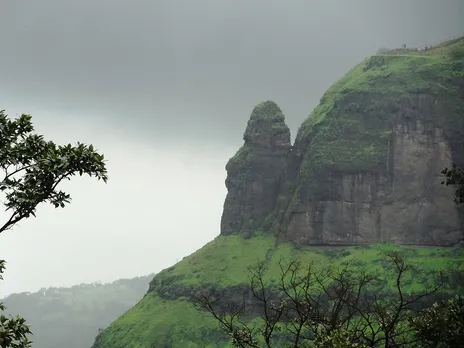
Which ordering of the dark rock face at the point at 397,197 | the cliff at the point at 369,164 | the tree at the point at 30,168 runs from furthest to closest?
the cliff at the point at 369,164 → the dark rock face at the point at 397,197 → the tree at the point at 30,168

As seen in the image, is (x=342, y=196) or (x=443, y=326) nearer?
(x=443, y=326)

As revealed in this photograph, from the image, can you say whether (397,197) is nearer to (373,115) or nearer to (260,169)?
(373,115)

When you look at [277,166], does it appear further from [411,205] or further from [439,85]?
[439,85]

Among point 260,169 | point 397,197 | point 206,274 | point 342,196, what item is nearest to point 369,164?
point 342,196

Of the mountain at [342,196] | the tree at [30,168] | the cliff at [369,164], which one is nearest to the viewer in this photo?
the tree at [30,168]

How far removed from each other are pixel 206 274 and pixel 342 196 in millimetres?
50886

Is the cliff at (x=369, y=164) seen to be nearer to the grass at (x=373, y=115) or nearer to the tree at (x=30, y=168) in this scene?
the grass at (x=373, y=115)

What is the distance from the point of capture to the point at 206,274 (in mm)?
149625

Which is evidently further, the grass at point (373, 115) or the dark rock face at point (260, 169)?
the dark rock face at point (260, 169)

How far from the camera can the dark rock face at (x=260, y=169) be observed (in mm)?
177375

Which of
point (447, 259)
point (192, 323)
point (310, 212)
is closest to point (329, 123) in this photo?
point (310, 212)

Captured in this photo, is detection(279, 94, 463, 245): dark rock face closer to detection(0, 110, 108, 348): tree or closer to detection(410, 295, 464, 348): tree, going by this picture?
detection(410, 295, 464, 348): tree

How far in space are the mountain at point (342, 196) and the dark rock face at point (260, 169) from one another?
0.38 m

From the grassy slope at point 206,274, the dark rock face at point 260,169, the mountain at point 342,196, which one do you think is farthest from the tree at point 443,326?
the dark rock face at point 260,169
